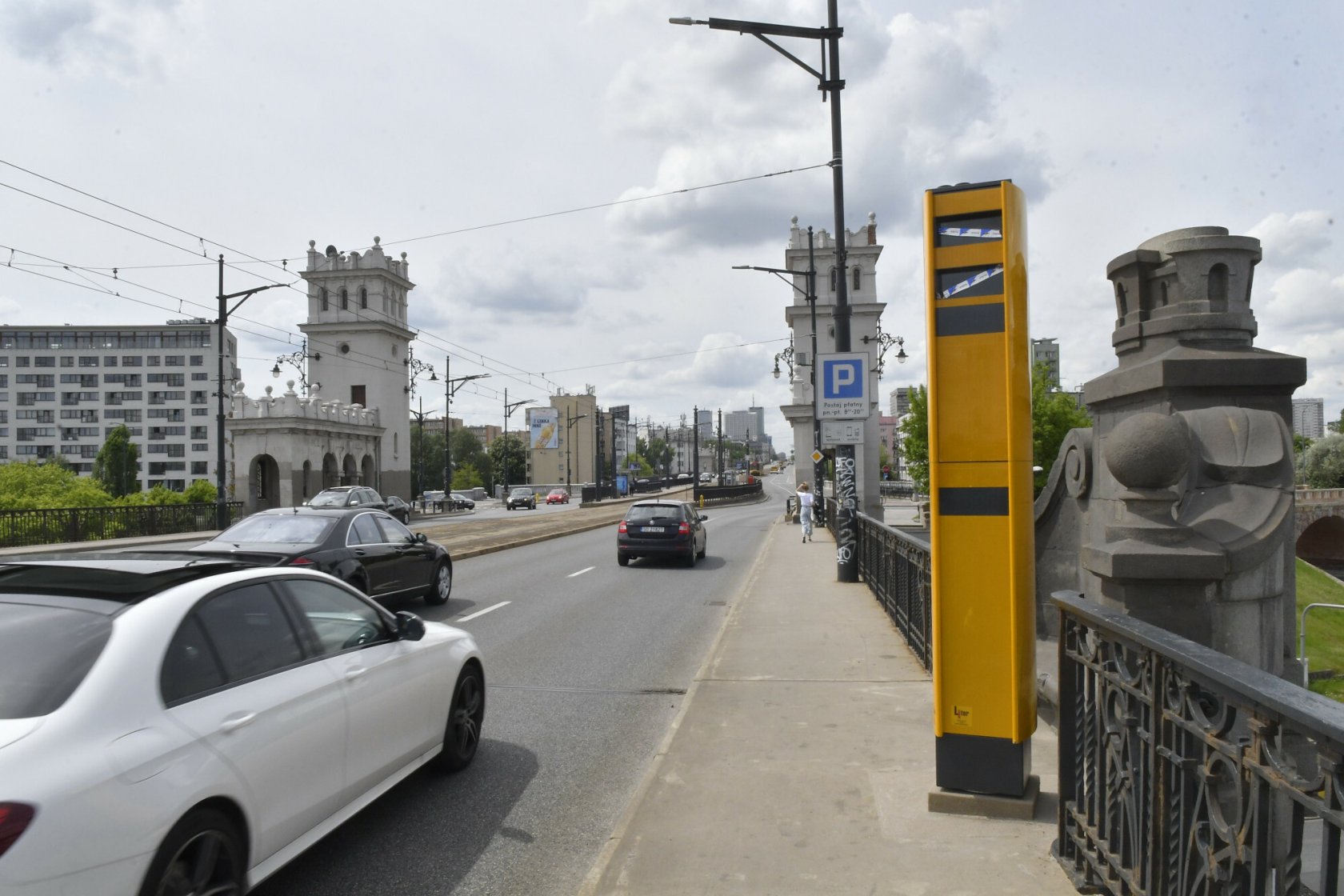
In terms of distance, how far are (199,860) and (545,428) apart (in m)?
130

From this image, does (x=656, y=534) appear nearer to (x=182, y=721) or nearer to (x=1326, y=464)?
(x=182, y=721)

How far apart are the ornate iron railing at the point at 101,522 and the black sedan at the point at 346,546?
19.5 meters

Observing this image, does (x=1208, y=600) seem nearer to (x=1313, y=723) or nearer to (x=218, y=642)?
(x=1313, y=723)

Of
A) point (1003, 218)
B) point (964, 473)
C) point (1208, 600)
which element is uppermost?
point (1003, 218)

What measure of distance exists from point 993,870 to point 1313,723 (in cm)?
235

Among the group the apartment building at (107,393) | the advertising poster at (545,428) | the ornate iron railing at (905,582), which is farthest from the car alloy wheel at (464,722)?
the apartment building at (107,393)

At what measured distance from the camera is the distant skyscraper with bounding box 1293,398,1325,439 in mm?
141562

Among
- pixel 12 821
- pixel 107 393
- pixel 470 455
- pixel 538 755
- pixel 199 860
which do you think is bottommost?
A: pixel 538 755

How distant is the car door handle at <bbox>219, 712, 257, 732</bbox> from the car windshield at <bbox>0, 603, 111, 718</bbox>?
529mm

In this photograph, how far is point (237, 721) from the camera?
3596mm

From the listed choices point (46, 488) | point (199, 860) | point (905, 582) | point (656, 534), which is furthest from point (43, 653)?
point (46, 488)

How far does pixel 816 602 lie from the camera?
12406mm

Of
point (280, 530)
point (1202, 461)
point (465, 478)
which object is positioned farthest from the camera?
point (465, 478)

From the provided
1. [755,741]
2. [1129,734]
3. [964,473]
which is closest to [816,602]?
[755,741]
